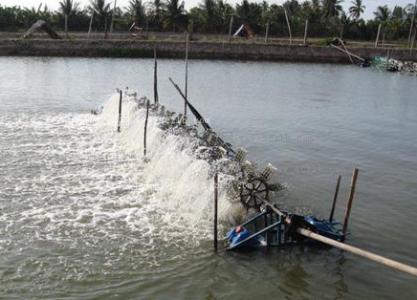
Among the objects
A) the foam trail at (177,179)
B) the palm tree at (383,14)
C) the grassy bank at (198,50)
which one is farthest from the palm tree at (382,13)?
the foam trail at (177,179)

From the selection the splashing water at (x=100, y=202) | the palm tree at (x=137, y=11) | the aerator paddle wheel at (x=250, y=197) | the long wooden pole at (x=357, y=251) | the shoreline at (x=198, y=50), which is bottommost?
the splashing water at (x=100, y=202)

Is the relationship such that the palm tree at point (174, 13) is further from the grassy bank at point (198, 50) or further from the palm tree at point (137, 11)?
the grassy bank at point (198, 50)

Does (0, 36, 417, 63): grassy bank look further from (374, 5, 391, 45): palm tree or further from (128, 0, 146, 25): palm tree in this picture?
(374, 5, 391, 45): palm tree

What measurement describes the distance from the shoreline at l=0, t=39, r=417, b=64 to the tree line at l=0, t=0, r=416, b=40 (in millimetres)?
11229

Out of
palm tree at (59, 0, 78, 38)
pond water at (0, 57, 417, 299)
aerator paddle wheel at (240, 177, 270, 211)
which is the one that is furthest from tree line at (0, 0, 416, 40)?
aerator paddle wheel at (240, 177, 270, 211)

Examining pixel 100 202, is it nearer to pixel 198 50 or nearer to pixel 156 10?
pixel 198 50

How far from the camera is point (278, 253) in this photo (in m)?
12.0

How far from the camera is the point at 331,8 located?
273ft

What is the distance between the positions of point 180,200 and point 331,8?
7543 centimetres

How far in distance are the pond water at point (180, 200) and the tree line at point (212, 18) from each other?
4444 centimetres

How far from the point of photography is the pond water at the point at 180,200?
1082 cm

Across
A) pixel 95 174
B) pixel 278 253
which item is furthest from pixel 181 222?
pixel 95 174

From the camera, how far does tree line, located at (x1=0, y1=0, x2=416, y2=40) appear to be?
74.6 m

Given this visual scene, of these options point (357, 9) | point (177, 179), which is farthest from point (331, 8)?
point (177, 179)
